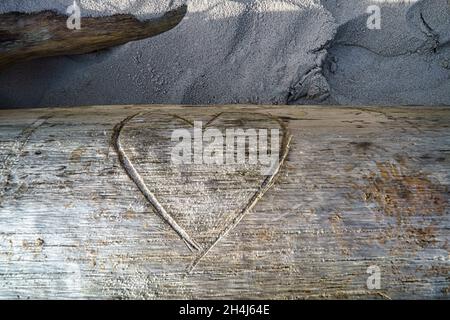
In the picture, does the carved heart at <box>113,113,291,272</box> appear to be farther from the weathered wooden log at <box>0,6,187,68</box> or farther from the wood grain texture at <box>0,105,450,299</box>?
the weathered wooden log at <box>0,6,187,68</box>

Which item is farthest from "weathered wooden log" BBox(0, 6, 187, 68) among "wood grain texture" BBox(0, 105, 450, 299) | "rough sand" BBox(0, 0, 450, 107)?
"wood grain texture" BBox(0, 105, 450, 299)

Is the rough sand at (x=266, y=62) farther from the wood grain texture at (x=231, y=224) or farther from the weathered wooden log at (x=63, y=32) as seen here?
the wood grain texture at (x=231, y=224)

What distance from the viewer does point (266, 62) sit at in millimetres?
2232

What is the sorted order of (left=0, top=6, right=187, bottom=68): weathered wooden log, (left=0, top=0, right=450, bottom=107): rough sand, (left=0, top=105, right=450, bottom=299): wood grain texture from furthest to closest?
1. (left=0, top=0, right=450, bottom=107): rough sand
2. (left=0, top=6, right=187, bottom=68): weathered wooden log
3. (left=0, top=105, right=450, bottom=299): wood grain texture

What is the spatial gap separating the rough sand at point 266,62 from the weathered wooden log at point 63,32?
0.16 feet

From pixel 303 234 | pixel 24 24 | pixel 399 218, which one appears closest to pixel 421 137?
pixel 399 218

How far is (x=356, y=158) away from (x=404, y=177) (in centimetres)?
14

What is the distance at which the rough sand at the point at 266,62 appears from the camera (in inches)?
87.0

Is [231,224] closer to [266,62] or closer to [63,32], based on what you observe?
[266,62]

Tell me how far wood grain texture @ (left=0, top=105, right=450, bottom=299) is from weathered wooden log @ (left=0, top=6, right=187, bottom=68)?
779mm

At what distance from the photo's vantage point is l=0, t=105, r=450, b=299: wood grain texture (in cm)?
127

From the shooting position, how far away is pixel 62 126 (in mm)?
1541

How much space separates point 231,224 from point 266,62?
3.69 ft

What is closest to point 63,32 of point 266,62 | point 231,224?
point 266,62
